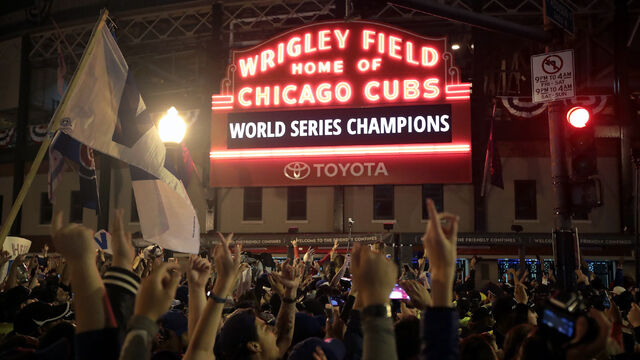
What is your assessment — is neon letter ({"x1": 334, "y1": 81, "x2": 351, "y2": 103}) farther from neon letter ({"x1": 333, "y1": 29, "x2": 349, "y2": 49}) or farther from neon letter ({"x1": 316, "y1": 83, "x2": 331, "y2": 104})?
neon letter ({"x1": 333, "y1": 29, "x2": 349, "y2": 49})

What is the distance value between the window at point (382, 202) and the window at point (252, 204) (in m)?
5.92

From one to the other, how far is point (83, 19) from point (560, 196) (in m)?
26.6

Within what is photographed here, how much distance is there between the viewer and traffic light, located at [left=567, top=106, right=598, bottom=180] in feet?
27.5

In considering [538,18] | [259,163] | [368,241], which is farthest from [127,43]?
[538,18]

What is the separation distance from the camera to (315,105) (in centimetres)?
2047

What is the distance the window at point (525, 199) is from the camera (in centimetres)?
2691

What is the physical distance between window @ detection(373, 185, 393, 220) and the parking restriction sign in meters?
19.1

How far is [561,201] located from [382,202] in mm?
19599

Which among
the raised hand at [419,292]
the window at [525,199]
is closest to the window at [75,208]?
the window at [525,199]

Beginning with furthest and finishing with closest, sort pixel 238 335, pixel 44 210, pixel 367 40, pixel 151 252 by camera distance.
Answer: pixel 44 210 < pixel 367 40 < pixel 151 252 < pixel 238 335

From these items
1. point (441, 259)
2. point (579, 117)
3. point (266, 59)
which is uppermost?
point (266, 59)

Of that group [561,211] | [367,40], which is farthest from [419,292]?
[367,40]

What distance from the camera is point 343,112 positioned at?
20.2 metres

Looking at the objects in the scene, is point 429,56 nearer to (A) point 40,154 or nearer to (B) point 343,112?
(B) point 343,112
